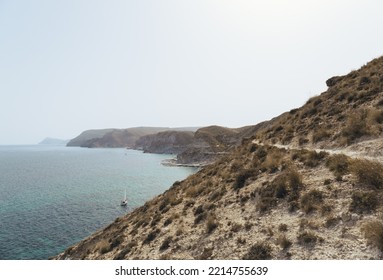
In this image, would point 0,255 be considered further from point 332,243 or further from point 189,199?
point 332,243

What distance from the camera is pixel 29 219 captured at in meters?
48.1

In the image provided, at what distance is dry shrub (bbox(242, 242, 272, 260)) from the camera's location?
1137cm

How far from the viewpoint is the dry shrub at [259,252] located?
11.4m

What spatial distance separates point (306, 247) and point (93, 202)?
5815cm

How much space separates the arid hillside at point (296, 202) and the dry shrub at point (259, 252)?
0.04 m

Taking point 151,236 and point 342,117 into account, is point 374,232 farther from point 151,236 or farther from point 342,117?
point 342,117

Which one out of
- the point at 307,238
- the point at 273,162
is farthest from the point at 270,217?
the point at 273,162

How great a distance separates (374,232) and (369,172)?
152 inches

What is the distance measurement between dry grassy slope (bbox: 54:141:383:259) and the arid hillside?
0.05 m

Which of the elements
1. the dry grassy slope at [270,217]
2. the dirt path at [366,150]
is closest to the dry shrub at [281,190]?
the dry grassy slope at [270,217]

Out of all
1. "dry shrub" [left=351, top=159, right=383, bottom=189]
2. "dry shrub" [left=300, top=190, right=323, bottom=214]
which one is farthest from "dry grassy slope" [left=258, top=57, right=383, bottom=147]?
"dry shrub" [left=300, top=190, right=323, bottom=214]

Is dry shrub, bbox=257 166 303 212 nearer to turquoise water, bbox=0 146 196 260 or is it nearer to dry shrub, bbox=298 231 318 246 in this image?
dry shrub, bbox=298 231 318 246

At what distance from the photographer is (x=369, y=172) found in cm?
1260
